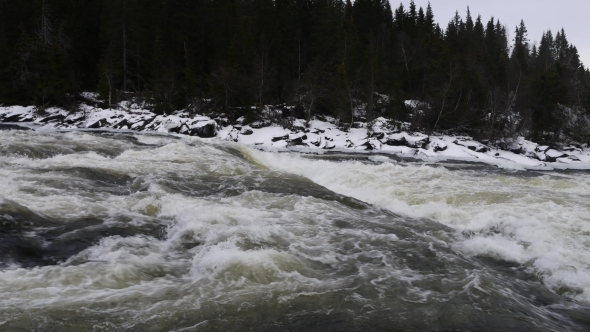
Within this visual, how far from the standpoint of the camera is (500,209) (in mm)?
9234

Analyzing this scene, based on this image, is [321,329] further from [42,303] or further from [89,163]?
[89,163]

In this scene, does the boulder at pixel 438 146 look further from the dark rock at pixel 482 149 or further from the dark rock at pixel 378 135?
the dark rock at pixel 378 135

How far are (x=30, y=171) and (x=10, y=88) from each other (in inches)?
1374

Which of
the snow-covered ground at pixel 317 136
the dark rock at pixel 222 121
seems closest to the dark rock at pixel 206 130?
the snow-covered ground at pixel 317 136

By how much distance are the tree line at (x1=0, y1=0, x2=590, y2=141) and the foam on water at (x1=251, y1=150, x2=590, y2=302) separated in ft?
70.7

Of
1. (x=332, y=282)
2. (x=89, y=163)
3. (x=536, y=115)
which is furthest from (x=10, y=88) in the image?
(x=536, y=115)

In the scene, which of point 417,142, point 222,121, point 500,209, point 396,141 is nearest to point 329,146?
point 396,141

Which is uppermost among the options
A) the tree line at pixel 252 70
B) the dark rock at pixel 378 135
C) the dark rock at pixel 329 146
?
the tree line at pixel 252 70

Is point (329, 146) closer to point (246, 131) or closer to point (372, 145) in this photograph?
point (372, 145)

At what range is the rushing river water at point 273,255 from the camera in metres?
4.19

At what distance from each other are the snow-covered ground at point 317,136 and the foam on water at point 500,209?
14.2 m

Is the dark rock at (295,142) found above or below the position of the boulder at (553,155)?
below

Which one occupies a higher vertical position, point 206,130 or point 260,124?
point 260,124

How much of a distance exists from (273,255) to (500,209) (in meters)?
5.92
